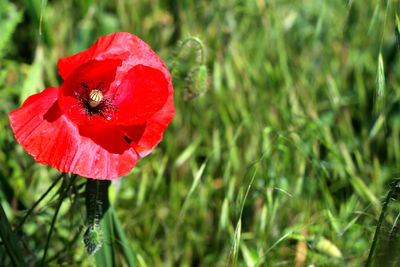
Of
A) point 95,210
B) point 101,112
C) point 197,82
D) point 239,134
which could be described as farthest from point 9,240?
point 239,134

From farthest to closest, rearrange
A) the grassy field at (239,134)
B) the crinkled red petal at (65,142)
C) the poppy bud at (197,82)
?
the grassy field at (239,134) < the poppy bud at (197,82) < the crinkled red petal at (65,142)

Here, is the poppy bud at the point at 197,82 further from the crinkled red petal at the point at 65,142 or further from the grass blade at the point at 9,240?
the grass blade at the point at 9,240

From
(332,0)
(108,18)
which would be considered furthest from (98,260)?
(332,0)

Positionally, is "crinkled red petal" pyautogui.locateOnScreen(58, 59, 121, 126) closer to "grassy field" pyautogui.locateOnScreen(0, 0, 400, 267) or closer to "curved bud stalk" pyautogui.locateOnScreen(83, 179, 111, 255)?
"curved bud stalk" pyautogui.locateOnScreen(83, 179, 111, 255)

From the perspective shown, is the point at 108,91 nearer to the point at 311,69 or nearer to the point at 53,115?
the point at 53,115

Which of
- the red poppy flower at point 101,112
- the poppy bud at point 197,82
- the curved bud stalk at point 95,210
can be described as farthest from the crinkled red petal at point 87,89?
the poppy bud at point 197,82

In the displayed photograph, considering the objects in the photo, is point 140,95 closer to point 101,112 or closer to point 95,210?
point 101,112

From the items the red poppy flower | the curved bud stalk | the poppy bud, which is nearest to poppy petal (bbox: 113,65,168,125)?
the red poppy flower

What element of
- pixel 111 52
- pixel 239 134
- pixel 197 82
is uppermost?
pixel 111 52
